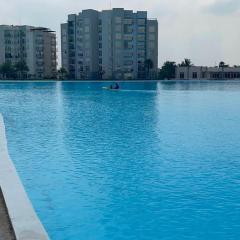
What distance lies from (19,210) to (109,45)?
11659 centimetres

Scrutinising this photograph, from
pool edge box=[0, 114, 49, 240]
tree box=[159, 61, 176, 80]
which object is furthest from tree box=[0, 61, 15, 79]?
pool edge box=[0, 114, 49, 240]

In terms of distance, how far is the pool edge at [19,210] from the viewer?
639cm

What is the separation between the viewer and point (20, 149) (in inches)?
589

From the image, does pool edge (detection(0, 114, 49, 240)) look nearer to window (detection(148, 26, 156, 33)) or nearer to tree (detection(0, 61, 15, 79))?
tree (detection(0, 61, 15, 79))

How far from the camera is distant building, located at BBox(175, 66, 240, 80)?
126500 millimetres

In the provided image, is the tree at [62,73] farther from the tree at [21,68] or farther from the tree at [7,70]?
the tree at [7,70]

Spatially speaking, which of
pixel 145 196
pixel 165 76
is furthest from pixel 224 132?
pixel 165 76

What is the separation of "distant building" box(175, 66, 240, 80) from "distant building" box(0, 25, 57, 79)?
132 feet

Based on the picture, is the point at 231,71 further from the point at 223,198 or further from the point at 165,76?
the point at 223,198

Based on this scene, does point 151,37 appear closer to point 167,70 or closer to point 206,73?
point 167,70

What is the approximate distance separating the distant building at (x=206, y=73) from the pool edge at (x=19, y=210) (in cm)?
11889

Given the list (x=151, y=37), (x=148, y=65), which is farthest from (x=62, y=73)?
(x=151, y=37)

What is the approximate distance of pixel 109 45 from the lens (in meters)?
121

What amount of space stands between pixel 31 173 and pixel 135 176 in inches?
119
